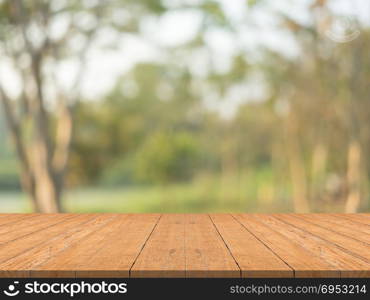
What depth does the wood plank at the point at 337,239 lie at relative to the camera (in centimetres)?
151

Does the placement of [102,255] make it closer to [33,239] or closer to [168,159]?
[33,239]

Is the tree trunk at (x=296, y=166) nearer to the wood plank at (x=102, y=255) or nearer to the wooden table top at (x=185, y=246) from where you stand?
the wooden table top at (x=185, y=246)

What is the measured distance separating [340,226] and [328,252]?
0.66 m

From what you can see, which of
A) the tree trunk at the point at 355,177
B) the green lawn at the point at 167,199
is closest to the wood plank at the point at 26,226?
the tree trunk at the point at 355,177

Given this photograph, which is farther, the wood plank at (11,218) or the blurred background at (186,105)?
the blurred background at (186,105)

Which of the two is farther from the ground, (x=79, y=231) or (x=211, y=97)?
(x=211, y=97)

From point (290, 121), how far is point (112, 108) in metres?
8.10

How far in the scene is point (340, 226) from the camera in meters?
2.13

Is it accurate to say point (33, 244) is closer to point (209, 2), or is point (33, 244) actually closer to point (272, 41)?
point (209, 2)

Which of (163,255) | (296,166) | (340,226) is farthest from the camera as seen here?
(296,166)

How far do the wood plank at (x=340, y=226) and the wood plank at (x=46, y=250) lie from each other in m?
0.90

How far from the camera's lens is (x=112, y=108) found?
2072 centimetres

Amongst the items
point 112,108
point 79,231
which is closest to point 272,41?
point 112,108

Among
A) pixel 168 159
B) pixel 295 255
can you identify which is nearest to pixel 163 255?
pixel 295 255
